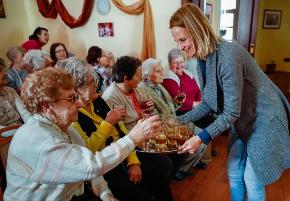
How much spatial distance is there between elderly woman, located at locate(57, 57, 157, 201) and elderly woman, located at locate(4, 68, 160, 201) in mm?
335

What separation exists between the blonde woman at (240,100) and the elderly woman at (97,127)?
406 mm

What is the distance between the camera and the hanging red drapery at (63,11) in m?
3.90

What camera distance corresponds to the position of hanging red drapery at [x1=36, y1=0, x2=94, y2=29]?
12.8ft

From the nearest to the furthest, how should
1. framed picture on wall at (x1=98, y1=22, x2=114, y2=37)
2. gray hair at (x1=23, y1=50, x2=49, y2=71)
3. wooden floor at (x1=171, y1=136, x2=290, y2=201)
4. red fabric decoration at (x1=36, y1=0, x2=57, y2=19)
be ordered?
wooden floor at (x1=171, y1=136, x2=290, y2=201), gray hair at (x1=23, y1=50, x2=49, y2=71), framed picture on wall at (x1=98, y1=22, x2=114, y2=37), red fabric decoration at (x1=36, y1=0, x2=57, y2=19)

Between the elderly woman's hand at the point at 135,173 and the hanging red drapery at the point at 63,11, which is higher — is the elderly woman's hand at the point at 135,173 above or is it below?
below

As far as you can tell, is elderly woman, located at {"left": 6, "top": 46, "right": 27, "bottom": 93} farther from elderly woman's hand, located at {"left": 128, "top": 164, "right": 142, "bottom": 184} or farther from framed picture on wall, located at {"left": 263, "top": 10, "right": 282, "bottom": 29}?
framed picture on wall, located at {"left": 263, "top": 10, "right": 282, "bottom": 29}

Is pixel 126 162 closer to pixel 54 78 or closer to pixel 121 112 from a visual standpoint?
pixel 121 112

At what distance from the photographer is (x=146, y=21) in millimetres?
3529

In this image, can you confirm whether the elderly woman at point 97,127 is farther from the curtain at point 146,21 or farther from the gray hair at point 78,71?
the curtain at point 146,21

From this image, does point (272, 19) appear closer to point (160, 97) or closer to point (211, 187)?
point (160, 97)

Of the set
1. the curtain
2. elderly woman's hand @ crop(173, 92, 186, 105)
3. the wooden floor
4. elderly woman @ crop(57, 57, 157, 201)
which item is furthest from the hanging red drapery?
the wooden floor

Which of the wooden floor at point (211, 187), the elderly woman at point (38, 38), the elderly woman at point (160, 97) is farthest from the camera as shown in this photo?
the elderly woman at point (38, 38)

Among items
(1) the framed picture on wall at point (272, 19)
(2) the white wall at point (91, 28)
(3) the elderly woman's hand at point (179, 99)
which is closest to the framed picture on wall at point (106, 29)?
(2) the white wall at point (91, 28)

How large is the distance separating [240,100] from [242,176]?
610mm
